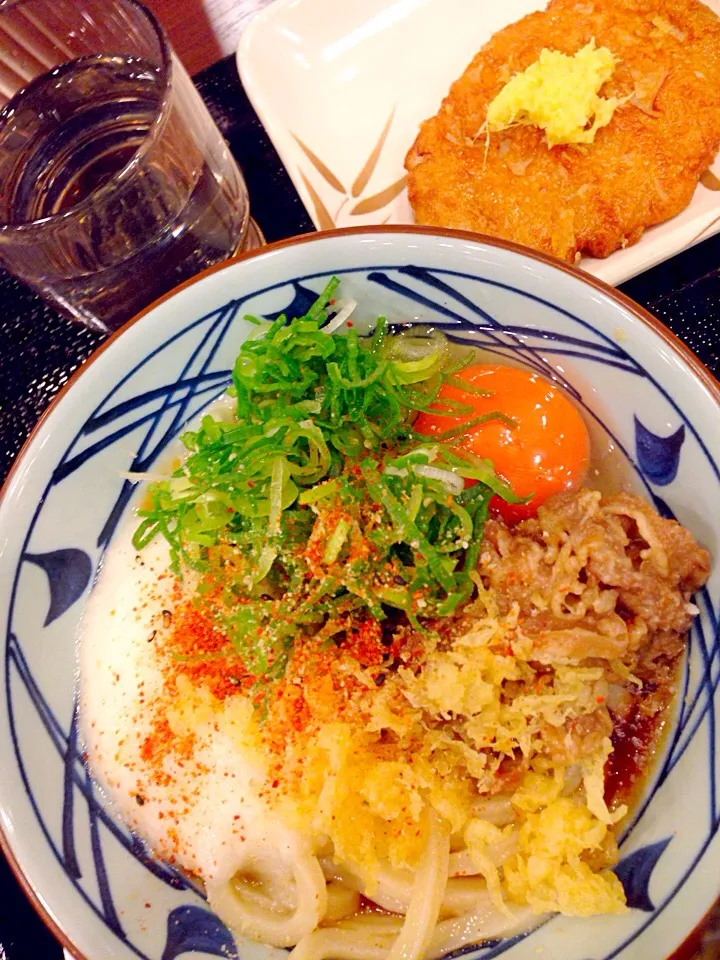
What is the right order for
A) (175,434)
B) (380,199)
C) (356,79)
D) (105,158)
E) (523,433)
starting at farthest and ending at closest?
(356,79)
(380,199)
(105,158)
(175,434)
(523,433)

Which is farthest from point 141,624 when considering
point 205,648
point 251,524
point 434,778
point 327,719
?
point 434,778

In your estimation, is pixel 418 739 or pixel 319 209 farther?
pixel 319 209

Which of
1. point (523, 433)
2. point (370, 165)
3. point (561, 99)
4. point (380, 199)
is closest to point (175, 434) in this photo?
point (523, 433)

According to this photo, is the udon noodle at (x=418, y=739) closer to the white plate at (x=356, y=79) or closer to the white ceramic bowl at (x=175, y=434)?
the white ceramic bowl at (x=175, y=434)

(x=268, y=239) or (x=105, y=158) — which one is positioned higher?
(x=105, y=158)

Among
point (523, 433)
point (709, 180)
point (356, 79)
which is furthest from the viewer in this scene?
point (356, 79)

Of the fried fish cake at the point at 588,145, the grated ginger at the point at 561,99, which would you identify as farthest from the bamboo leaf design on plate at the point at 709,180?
the grated ginger at the point at 561,99

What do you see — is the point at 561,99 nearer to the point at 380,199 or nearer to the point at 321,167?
the point at 380,199

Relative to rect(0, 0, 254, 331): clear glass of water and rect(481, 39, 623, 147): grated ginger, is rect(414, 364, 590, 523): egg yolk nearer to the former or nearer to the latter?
rect(0, 0, 254, 331): clear glass of water

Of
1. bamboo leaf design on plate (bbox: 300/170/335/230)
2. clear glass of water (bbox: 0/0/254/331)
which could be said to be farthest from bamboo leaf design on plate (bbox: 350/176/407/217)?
clear glass of water (bbox: 0/0/254/331)
